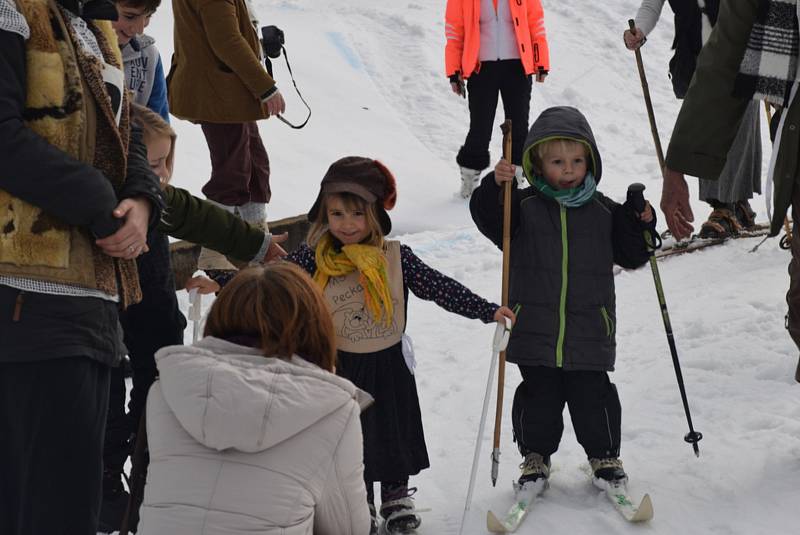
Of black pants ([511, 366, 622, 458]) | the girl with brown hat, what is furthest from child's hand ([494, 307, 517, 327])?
black pants ([511, 366, 622, 458])

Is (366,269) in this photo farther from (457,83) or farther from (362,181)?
(457,83)

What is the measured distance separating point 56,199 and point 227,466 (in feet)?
2.39

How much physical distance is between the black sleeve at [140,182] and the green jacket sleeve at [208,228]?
0.54 m

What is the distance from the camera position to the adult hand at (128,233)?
8.33 ft

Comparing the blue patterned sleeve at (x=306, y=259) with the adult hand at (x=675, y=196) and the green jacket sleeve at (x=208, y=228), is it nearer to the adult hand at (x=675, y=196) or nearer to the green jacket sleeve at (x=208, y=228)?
the green jacket sleeve at (x=208, y=228)

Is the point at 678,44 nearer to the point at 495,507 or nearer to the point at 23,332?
the point at 495,507

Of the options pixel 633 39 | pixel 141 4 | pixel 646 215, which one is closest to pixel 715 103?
pixel 646 215

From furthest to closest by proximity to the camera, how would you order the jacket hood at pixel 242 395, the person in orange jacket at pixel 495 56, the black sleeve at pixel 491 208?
the person in orange jacket at pixel 495 56 < the black sleeve at pixel 491 208 < the jacket hood at pixel 242 395

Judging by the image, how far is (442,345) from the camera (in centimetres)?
573

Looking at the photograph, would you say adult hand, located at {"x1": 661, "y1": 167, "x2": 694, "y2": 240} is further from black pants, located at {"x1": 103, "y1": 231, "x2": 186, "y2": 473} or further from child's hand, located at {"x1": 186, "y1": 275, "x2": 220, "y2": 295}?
black pants, located at {"x1": 103, "y1": 231, "x2": 186, "y2": 473}

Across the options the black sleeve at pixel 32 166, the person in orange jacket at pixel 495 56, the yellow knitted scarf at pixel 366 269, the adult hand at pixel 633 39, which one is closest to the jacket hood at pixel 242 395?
the black sleeve at pixel 32 166

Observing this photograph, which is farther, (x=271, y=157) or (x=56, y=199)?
(x=271, y=157)

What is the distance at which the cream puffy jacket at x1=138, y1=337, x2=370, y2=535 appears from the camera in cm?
229

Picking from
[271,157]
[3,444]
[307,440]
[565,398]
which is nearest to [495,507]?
[565,398]
